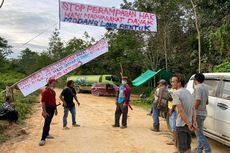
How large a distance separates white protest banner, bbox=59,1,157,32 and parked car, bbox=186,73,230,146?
4.76 metres

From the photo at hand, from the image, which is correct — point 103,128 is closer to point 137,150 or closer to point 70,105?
point 70,105

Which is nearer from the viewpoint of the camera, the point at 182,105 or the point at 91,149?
the point at 182,105

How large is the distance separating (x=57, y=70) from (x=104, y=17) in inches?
99.2

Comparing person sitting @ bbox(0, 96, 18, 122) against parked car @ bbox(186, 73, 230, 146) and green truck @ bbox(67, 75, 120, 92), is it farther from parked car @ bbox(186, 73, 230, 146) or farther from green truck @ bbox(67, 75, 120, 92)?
green truck @ bbox(67, 75, 120, 92)

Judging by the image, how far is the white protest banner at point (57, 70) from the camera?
12.4 m

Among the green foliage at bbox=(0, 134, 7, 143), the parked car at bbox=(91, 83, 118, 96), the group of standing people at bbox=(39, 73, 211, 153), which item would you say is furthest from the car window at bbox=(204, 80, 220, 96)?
the parked car at bbox=(91, 83, 118, 96)

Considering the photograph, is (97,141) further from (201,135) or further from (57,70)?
(57,70)

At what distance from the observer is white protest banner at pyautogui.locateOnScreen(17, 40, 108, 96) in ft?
40.8

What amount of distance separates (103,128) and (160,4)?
19.5 meters

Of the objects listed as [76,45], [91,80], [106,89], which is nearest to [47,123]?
[106,89]

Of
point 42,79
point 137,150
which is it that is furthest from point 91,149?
point 42,79

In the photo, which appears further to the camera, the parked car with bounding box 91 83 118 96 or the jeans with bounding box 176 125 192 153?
the parked car with bounding box 91 83 118 96

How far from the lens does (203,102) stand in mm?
7684

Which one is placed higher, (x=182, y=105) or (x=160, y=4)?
(x=160, y=4)
